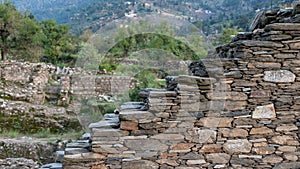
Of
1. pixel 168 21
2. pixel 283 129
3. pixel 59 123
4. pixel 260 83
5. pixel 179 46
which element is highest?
pixel 168 21

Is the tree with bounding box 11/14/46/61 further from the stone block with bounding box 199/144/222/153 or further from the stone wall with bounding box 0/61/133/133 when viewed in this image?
the stone block with bounding box 199/144/222/153

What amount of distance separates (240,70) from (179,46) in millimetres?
7721

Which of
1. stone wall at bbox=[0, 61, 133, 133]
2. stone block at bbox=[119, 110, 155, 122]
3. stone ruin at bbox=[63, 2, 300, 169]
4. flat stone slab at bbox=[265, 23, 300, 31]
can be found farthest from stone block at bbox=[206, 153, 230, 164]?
stone wall at bbox=[0, 61, 133, 133]

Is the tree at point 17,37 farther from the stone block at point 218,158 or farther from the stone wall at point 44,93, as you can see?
the stone block at point 218,158

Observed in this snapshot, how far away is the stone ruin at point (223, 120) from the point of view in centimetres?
439

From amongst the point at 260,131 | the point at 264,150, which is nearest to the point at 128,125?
the point at 260,131

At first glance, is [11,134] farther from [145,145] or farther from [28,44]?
[28,44]

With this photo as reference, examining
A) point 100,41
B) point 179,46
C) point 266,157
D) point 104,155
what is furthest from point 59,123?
point 266,157

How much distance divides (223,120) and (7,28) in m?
17.7

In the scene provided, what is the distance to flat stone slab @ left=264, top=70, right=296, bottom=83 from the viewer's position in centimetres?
445

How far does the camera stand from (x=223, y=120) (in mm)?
4559

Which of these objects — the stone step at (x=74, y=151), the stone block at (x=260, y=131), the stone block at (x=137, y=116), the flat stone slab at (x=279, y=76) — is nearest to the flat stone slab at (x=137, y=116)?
the stone block at (x=137, y=116)

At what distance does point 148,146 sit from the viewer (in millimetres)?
4449

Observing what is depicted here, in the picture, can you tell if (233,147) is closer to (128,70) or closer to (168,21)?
(168,21)
